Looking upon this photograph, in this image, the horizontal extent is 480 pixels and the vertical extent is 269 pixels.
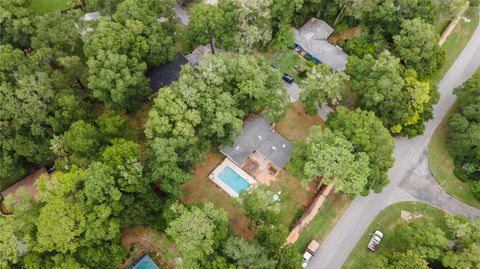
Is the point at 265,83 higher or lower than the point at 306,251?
higher

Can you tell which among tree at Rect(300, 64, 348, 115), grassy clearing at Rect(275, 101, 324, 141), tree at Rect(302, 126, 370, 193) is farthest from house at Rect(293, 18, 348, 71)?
tree at Rect(302, 126, 370, 193)

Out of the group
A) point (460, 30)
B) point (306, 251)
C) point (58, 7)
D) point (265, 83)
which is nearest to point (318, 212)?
point (306, 251)

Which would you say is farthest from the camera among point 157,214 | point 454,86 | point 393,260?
point 454,86

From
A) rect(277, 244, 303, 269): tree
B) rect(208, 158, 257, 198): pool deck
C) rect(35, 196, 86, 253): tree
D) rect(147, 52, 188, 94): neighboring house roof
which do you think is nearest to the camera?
rect(35, 196, 86, 253): tree

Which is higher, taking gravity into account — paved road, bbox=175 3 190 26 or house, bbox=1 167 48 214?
paved road, bbox=175 3 190 26

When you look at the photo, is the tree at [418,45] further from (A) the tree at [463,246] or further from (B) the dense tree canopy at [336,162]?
(A) the tree at [463,246]

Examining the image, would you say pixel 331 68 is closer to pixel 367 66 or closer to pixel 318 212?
pixel 367 66

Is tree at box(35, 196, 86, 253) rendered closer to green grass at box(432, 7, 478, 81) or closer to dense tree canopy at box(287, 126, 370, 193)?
dense tree canopy at box(287, 126, 370, 193)
